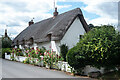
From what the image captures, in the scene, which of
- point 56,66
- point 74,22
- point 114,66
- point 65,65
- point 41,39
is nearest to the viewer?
point 114,66

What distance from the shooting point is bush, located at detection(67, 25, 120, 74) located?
8.20m

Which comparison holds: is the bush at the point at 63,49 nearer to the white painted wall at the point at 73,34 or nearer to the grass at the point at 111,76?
the white painted wall at the point at 73,34

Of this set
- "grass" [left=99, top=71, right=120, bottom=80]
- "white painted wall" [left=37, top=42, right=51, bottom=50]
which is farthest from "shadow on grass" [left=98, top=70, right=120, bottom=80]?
"white painted wall" [left=37, top=42, right=51, bottom=50]

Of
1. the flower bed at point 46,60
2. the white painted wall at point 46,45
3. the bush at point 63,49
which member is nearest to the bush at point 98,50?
the flower bed at point 46,60

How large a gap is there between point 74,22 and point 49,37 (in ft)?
12.4

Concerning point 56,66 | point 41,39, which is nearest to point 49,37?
point 41,39

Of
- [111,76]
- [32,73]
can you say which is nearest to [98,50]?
[111,76]

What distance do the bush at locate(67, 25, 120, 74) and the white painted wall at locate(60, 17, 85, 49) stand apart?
7627 millimetres

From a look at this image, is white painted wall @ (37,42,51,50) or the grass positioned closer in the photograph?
the grass

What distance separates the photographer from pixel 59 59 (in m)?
12.0

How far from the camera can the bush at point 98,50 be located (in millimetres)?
8195

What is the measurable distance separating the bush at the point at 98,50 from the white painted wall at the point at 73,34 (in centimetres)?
763

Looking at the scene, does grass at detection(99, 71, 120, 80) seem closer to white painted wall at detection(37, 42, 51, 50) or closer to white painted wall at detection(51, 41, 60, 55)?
white painted wall at detection(51, 41, 60, 55)

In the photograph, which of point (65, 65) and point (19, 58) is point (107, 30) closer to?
point (65, 65)
